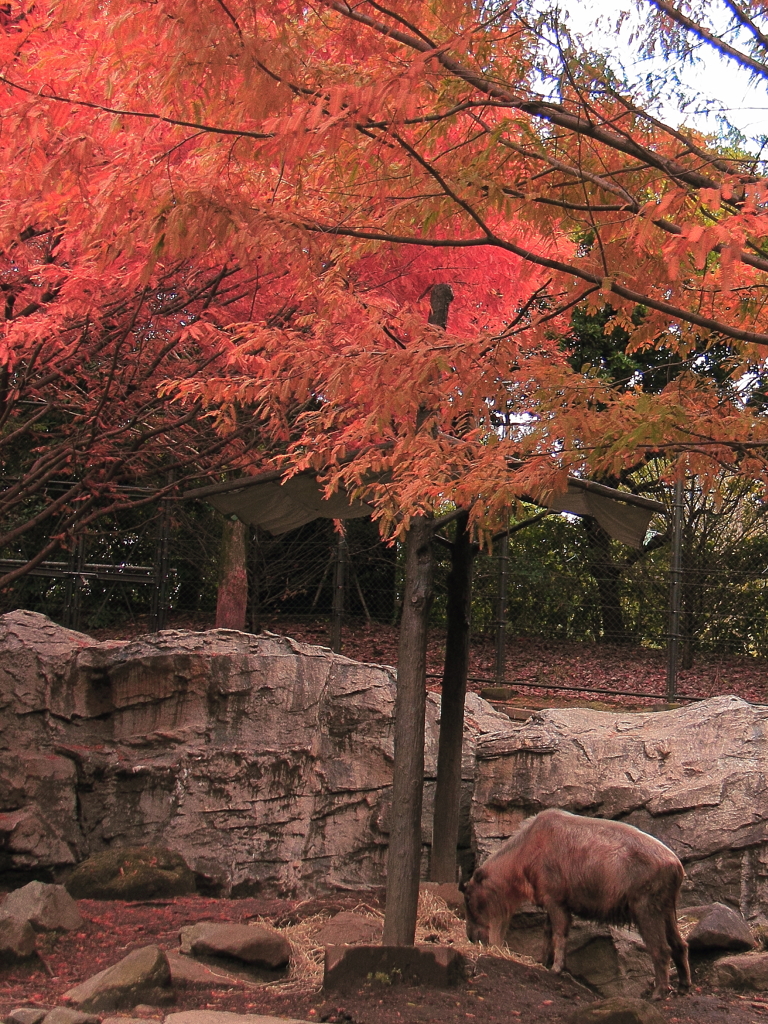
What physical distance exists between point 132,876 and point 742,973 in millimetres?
4083

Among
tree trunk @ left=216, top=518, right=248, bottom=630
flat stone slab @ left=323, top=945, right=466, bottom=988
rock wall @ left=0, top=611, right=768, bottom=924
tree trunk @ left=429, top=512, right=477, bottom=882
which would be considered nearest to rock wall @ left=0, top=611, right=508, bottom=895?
rock wall @ left=0, top=611, right=768, bottom=924

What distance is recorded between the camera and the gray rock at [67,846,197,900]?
21.8ft

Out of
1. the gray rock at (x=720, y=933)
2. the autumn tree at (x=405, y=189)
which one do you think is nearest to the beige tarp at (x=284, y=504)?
the autumn tree at (x=405, y=189)

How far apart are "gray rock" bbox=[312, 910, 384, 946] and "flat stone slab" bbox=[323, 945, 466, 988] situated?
754mm

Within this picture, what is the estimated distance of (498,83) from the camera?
357cm

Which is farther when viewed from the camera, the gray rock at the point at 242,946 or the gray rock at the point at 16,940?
the gray rock at the point at 242,946

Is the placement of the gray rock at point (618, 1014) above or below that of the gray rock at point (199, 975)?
above

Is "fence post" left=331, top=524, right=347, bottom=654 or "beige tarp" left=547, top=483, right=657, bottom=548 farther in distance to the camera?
"fence post" left=331, top=524, right=347, bottom=654

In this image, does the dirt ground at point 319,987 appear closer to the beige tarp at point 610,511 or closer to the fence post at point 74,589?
the beige tarp at point 610,511

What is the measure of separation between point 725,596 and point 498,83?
9945mm

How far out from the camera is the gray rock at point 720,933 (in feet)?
20.2

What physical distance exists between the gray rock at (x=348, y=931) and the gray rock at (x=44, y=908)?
4.87ft

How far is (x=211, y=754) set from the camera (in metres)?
7.72

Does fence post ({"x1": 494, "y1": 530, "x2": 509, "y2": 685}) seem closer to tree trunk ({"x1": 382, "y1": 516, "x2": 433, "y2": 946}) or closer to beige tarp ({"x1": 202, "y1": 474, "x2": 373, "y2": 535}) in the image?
beige tarp ({"x1": 202, "y1": 474, "x2": 373, "y2": 535})
